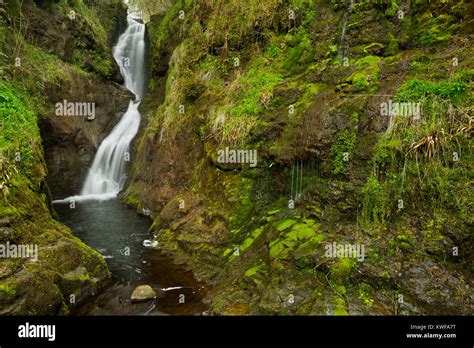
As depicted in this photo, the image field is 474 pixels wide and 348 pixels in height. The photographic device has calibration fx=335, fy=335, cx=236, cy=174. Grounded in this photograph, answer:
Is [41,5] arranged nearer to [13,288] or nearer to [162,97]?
[162,97]

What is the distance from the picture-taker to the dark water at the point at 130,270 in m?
6.10

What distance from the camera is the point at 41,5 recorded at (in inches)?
603

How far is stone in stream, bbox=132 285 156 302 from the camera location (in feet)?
20.7

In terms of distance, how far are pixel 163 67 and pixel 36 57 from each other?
18.4 ft

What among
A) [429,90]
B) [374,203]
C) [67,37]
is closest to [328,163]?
[374,203]

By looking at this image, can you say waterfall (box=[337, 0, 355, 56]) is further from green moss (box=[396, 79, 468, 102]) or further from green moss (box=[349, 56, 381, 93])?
green moss (box=[396, 79, 468, 102])

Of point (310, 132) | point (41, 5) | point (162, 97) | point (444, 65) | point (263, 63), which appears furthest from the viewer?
point (162, 97)

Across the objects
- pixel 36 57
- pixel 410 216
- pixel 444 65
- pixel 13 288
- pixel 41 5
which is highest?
pixel 41 5

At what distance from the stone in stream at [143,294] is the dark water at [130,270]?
105mm

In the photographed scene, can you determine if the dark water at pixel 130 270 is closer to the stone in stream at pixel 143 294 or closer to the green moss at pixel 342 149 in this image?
the stone in stream at pixel 143 294

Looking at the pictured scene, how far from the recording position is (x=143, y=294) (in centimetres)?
638

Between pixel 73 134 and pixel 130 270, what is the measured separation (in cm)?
987
